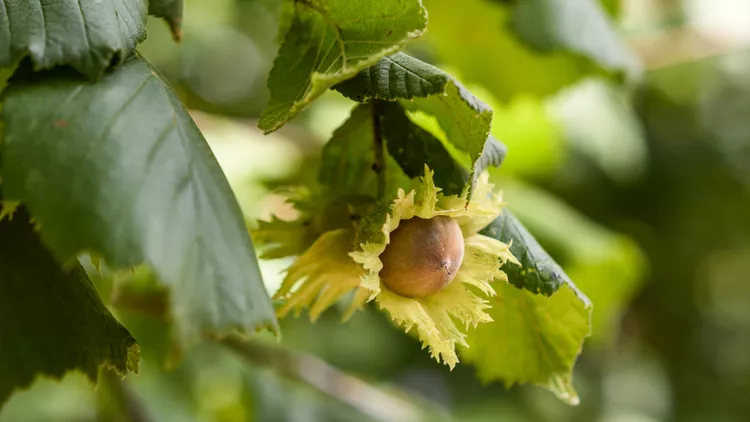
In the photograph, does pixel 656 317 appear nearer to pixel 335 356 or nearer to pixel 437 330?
pixel 335 356

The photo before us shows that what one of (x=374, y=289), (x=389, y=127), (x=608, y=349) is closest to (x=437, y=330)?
(x=374, y=289)

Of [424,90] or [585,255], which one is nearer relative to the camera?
[424,90]

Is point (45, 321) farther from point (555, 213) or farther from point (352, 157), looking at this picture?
point (555, 213)

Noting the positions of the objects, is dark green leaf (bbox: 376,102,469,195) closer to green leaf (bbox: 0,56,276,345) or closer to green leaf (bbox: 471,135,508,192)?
green leaf (bbox: 471,135,508,192)

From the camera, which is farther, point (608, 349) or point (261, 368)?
point (608, 349)

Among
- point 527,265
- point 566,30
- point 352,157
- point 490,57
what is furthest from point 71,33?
point 490,57

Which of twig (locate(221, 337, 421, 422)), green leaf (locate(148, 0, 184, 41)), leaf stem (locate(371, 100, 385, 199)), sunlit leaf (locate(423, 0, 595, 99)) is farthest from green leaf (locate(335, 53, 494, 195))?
twig (locate(221, 337, 421, 422))

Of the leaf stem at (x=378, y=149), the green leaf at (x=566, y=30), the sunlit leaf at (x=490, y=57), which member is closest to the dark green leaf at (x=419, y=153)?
the leaf stem at (x=378, y=149)

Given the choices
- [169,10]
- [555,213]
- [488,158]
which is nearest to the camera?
[488,158]
